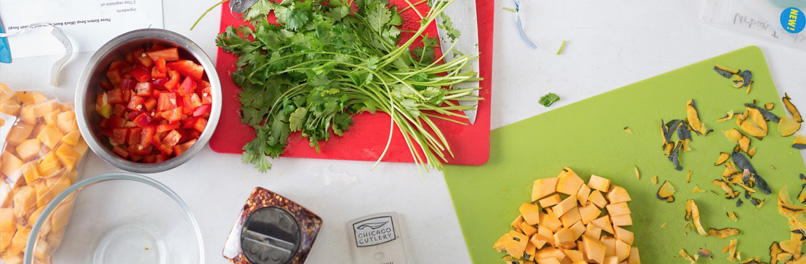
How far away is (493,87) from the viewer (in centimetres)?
175

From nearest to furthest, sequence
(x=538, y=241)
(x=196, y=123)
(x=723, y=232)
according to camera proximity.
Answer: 1. (x=196, y=123)
2. (x=538, y=241)
3. (x=723, y=232)

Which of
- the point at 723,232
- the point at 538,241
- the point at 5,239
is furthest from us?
the point at 723,232

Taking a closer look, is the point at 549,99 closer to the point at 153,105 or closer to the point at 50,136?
the point at 153,105

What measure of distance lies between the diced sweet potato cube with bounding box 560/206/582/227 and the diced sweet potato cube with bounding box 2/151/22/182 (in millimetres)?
1506

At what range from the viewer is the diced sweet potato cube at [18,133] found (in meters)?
1.52

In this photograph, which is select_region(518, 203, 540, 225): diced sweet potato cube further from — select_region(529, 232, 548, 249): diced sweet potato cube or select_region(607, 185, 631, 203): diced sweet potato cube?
select_region(607, 185, 631, 203): diced sweet potato cube

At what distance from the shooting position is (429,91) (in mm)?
1559

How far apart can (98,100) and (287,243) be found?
2.14 feet

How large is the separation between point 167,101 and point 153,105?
0.16ft

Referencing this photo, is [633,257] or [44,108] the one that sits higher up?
[44,108]

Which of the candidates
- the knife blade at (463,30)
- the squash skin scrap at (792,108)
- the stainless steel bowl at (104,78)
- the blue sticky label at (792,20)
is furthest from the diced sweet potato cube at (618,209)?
the stainless steel bowl at (104,78)

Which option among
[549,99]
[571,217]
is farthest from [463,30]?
[571,217]

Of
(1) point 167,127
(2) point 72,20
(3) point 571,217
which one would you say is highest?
(2) point 72,20

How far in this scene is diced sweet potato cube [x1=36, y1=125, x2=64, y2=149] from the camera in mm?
1510
